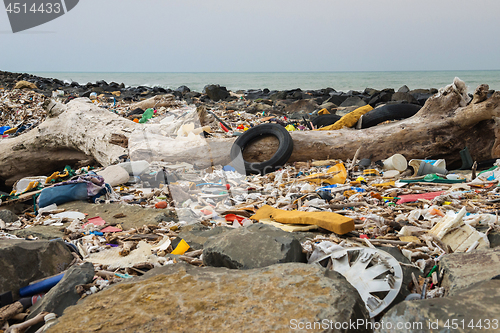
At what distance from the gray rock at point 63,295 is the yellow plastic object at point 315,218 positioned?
1902mm

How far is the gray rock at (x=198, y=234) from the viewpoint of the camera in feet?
9.55

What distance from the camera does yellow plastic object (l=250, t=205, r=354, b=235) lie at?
2.92 meters

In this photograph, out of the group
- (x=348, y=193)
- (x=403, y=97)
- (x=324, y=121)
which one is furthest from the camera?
(x=403, y=97)

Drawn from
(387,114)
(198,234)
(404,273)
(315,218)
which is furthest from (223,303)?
(387,114)

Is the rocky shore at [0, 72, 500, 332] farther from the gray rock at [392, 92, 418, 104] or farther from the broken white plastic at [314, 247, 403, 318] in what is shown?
the gray rock at [392, 92, 418, 104]

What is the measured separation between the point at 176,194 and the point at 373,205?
104 inches

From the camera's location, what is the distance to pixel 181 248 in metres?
2.82

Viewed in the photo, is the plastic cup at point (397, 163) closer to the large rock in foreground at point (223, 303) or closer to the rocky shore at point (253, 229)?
the rocky shore at point (253, 229)

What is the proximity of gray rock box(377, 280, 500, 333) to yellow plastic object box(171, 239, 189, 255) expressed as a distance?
1800 millimetres

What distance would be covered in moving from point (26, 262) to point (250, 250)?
1473mm

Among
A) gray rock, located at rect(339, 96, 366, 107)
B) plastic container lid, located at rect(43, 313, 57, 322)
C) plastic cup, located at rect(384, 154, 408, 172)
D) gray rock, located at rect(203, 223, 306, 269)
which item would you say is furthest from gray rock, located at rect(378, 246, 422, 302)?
gray rock, located at rect(339, 96, 366, 107)

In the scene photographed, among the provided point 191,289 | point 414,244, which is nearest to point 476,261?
point 414,244

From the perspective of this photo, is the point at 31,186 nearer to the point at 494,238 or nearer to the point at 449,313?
the point at 449,313

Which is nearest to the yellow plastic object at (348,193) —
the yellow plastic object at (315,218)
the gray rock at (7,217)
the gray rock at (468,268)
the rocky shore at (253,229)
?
the rocky shore at (253,229)
